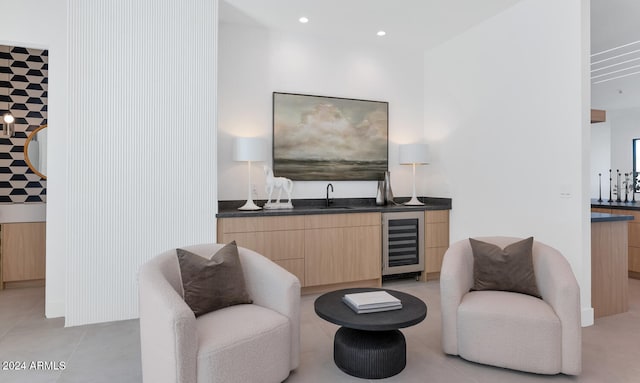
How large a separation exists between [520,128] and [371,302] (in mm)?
2463

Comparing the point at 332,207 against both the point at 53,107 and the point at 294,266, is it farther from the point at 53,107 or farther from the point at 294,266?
the point at 53,107

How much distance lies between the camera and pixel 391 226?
4.42 m

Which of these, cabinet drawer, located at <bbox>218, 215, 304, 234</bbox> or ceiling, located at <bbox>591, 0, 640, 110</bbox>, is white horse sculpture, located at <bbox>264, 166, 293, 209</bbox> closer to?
cabinet drawer, located at <bbox>218, 215, 304, 234</bbox>

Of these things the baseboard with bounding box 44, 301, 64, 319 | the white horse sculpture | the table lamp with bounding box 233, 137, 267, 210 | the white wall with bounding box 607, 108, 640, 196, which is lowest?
the baseboard with bounding box 44, 301, 64, 319

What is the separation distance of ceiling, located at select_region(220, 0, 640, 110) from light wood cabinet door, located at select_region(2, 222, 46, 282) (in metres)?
3.20

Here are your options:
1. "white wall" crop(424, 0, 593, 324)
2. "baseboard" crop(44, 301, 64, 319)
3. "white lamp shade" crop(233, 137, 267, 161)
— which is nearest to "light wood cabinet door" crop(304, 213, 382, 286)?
"white lamp shade" crop(233, 137, 267, 161)

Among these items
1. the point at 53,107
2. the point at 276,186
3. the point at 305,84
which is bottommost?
the point at 276,186

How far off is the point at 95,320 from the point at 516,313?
3289 millimetres

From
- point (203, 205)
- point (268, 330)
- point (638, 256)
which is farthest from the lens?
point (638, 256)

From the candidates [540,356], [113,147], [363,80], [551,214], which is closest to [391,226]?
[551,214]

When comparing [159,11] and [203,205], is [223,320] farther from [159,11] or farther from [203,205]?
[159,11]

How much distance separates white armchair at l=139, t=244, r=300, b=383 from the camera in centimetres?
179

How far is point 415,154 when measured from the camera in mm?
4793

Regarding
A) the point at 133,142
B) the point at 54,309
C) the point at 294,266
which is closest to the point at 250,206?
the point at 294,266
